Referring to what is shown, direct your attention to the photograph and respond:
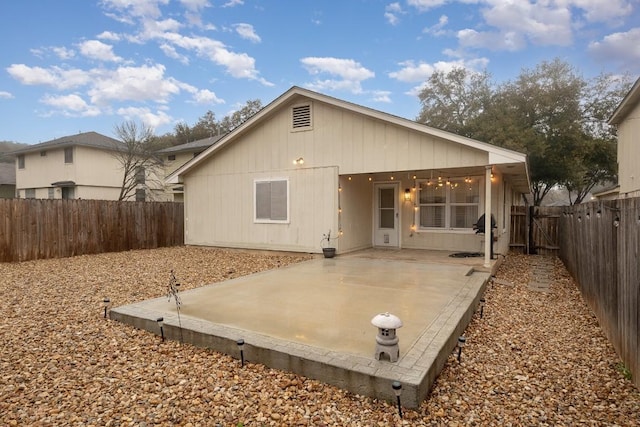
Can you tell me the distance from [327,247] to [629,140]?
11009mm

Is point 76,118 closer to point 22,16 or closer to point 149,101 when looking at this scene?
point 149,101

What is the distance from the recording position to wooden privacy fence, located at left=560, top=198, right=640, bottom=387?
120 inches

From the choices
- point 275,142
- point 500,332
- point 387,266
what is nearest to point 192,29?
point 275,142

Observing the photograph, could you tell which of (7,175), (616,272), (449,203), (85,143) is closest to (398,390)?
(616,272)

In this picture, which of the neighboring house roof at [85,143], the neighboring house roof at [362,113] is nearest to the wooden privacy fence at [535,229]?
the neighboring house roof at [362,113]

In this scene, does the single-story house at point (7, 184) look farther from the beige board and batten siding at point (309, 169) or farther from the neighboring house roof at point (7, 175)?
the beige board and batten siding at point (309, 169)

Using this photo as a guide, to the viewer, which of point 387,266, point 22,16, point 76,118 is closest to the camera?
point 387,266

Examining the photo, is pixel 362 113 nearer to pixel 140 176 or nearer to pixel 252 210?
pixel 252 210

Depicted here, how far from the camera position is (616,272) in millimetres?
3756

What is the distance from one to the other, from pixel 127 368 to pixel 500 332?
415cm

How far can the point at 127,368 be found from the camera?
325 cm

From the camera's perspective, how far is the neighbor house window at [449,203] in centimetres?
962

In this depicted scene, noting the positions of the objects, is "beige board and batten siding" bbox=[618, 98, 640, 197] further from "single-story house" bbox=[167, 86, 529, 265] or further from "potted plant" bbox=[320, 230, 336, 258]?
"potted plant" bbox=[320, 230, 336, 258]

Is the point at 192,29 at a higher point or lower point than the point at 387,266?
higher
